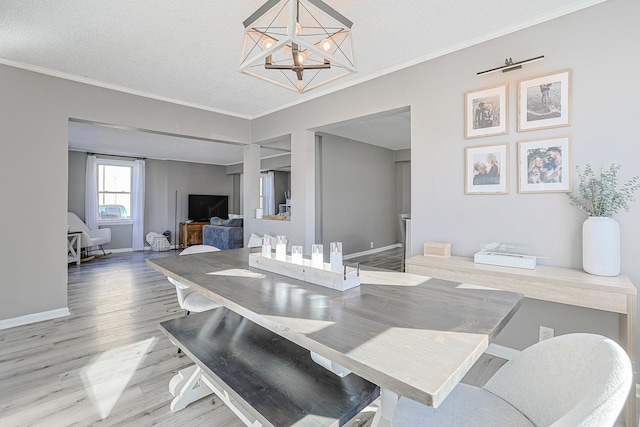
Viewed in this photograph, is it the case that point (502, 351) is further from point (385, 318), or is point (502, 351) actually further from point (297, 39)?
point (297, 39)

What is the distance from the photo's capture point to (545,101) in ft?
7.30

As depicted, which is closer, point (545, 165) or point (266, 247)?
point (266, 247)

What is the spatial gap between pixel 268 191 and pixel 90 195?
4486 mm

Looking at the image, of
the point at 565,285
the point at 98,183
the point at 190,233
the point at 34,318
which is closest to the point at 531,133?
the point at 565,285

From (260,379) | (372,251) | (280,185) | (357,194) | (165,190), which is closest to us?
(260,379)

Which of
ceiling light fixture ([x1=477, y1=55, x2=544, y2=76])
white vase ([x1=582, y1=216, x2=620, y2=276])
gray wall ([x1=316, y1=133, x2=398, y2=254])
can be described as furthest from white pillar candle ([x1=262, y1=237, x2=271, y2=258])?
gray wall ([x1=316, y1=133, x2=398, y2=254])

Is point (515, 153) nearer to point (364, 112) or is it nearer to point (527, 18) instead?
point (527, 18)

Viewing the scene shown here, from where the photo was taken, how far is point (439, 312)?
43.3 inches

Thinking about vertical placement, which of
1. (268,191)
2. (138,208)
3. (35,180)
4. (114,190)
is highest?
(268,191)

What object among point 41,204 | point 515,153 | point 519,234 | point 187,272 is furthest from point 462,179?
point 41,204

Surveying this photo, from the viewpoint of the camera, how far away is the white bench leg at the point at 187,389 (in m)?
1.81

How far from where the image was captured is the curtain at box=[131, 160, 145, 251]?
7.93 m

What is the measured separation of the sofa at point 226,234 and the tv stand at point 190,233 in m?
1.75

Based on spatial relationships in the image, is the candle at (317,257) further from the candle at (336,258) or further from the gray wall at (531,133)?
the gray wall at (531,133)
